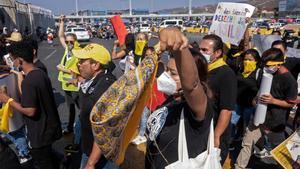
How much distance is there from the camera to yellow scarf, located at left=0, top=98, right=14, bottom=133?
10.8ft

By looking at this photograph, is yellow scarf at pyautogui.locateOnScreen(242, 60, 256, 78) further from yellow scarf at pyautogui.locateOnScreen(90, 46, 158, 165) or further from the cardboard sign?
yellow scarf at pyautogui.locateOnScreen(90, 46, 158, 165)

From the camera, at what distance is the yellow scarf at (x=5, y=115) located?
3.31 metres

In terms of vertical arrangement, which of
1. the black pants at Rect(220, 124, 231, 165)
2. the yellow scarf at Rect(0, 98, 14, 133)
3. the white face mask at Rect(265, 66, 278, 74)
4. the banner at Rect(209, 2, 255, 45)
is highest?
the banner at Rect(209, 2, 255, 45)

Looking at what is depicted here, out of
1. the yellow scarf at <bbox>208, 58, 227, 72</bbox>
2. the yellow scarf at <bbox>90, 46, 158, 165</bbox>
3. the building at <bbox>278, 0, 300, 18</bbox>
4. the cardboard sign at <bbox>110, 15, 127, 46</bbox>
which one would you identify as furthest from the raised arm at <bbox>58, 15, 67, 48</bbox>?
the building at <bbox>278, 0, 300, 18</bbox>

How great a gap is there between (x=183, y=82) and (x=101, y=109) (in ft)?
1.50

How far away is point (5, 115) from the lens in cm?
335

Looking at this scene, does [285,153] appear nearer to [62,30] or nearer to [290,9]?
[62,30]

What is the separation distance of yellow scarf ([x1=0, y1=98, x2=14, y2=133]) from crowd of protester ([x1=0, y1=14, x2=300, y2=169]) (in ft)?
0.13

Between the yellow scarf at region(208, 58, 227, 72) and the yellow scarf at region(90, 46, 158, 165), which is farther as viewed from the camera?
the yellow scarf at region(208, 58, 227, 72)

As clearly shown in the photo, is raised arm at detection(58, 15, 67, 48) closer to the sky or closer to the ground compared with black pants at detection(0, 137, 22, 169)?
closer to the sky

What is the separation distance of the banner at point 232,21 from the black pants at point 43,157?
297 cm

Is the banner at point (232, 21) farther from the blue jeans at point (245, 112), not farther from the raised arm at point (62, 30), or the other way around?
the raised arm at point (62, 30)

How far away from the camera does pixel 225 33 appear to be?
5.22m

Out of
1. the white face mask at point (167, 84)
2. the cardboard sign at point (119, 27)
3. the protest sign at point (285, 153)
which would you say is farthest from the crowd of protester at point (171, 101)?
the cardboard sign at point (119, 27)
